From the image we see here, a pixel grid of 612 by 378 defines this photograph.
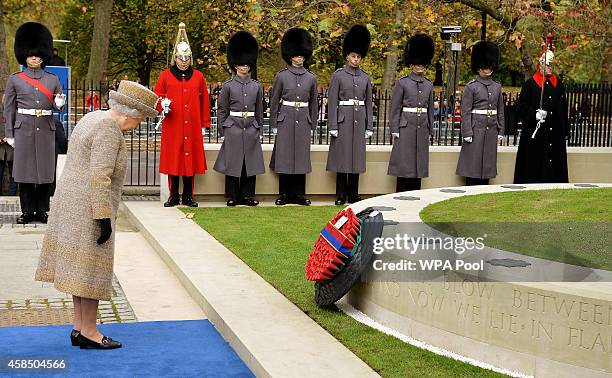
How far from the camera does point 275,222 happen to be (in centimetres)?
1216

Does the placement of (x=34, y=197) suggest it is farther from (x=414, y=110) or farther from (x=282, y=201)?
(x=414, y=110)

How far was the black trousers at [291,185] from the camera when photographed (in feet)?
46.0

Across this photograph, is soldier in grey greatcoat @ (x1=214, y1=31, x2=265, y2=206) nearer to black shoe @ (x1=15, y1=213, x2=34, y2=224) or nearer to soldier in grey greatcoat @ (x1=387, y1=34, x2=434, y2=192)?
soldier in grey greatcoat @ (x1=387, y1=34, x2=434, y2=192)

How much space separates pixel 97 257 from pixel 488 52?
8589mm

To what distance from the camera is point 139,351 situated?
6879mm

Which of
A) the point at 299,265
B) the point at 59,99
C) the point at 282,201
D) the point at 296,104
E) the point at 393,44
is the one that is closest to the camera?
the point at 299,265

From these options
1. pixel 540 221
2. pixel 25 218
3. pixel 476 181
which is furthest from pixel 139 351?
pixel 476 181

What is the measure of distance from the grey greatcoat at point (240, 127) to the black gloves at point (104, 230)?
6.88 metres

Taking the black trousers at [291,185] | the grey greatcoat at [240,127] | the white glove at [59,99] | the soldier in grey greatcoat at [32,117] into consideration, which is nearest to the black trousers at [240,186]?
the grey greatcoat at [240,127]

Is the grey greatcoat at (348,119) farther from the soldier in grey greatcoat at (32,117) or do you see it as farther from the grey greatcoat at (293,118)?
the soldier in grey greatcoat at (32,117)

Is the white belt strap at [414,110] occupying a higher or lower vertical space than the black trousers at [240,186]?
higher

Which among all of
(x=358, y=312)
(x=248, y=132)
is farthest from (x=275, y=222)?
(x=358, y=312)

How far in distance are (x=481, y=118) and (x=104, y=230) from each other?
840cm

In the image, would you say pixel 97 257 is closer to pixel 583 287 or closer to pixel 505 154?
pixel 583 287
